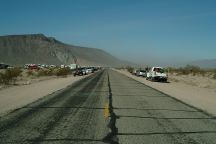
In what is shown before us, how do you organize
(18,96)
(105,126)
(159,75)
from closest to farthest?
1. (105,126)
2. (18,96)
3. (159,75)

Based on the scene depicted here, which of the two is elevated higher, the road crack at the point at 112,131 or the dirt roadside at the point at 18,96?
the road crack at the point at 112,131

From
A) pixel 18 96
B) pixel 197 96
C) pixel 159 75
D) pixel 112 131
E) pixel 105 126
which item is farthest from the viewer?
pixel 159 75

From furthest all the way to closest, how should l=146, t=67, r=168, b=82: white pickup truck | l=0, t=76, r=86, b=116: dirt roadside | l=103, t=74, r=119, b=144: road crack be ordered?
l=146, t=67, r=168, b=82: white pickup truck → l=0, t=76, r=86, b=116: dirt roadside → l=103, t=74, r=119, b=144: road crack

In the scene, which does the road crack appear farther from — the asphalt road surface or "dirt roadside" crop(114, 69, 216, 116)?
"dirt roadside" crop(114, 69, 216, 116)

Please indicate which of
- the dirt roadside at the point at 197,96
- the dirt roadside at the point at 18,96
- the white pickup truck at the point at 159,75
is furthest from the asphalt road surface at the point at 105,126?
the white pickup truck at the point at 159,75

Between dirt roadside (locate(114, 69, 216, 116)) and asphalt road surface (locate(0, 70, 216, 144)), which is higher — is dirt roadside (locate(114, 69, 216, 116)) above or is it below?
below

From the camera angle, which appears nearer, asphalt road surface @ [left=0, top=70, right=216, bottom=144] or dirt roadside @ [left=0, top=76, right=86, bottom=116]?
asphalt road surface @ [left=0, top=70, right=216, bottom=144]

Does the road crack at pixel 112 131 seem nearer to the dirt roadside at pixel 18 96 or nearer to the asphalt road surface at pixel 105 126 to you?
the asphalt road surface at pixel 105 126

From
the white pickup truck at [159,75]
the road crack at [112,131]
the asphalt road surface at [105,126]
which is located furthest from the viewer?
the white pickup truck at [159,75]

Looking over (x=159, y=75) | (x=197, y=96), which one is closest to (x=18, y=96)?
(x=197, y=96)

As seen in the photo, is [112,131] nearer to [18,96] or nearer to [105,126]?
[105,126]

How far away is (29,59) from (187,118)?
171 meters

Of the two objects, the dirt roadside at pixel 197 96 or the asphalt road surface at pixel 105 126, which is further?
the dirt roadside at pixel 197 96

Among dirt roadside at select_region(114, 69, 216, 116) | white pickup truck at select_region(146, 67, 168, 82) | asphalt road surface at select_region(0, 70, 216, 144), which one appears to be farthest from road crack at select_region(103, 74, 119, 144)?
white pickup truck at select_region(146, 67, 168, 82)
